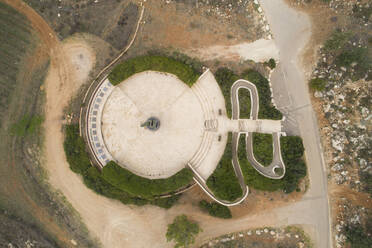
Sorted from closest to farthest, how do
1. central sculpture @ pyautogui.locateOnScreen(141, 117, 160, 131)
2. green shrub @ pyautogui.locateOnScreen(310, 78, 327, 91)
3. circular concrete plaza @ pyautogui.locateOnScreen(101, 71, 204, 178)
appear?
1. central sculpture @ pyautogui.locateOnScreen(141, 117, 160, 131)
2. green shrub @ pyautogui.locateOnScreen(310, 78, 327, 91)
3. circular concrete plaza @ pyautogui.locateOnScreen(101, 71, 204, 178)

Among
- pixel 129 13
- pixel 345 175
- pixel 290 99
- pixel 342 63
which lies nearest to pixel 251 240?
pixel 345 175

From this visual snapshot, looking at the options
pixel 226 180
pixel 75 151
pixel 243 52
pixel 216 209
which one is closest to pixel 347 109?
pixel 243 52

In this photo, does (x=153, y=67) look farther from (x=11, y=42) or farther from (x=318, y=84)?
(x=318, y=84)

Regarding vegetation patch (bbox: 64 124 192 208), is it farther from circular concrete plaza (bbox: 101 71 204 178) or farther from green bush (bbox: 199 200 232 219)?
green bush (bbox: 199 200 232 219)

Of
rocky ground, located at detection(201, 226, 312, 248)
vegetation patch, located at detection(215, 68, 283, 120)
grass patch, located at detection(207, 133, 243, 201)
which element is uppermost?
vegetation patch, located at detection(215, 68, 283, 120)

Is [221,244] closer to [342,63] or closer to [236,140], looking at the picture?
[236,140]

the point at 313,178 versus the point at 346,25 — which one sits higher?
the point at 346,25

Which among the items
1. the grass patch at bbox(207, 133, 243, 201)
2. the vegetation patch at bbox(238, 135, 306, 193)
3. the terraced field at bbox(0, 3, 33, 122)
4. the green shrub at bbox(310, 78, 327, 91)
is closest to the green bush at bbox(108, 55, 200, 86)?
the grass patch at bbox(207, 133, 243, 201)
